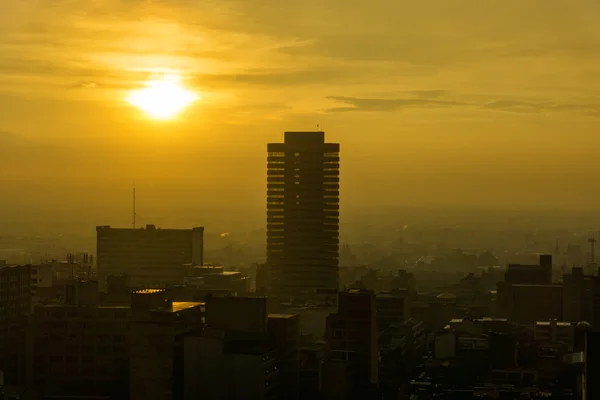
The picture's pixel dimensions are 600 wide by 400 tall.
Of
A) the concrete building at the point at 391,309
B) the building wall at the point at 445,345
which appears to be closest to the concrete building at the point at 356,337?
the building wall at the point at 445,345

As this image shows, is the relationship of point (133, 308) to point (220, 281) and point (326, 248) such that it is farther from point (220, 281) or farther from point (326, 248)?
point (326, 248)

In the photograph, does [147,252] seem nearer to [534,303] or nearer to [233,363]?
[534,303]

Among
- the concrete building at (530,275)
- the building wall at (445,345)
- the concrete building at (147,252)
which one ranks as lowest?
the building wall at (445,345)

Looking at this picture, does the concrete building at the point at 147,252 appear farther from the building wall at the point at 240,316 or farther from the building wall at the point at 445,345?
the building wall at the point at 240,316

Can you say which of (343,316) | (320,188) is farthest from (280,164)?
(343,316)

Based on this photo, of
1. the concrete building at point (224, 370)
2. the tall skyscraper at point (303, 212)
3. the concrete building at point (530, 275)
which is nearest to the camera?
the concrete building at point (224, 370)

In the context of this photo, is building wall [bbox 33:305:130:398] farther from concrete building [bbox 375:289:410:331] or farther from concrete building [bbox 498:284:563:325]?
concrete building [bbox 498:284:563:325]
